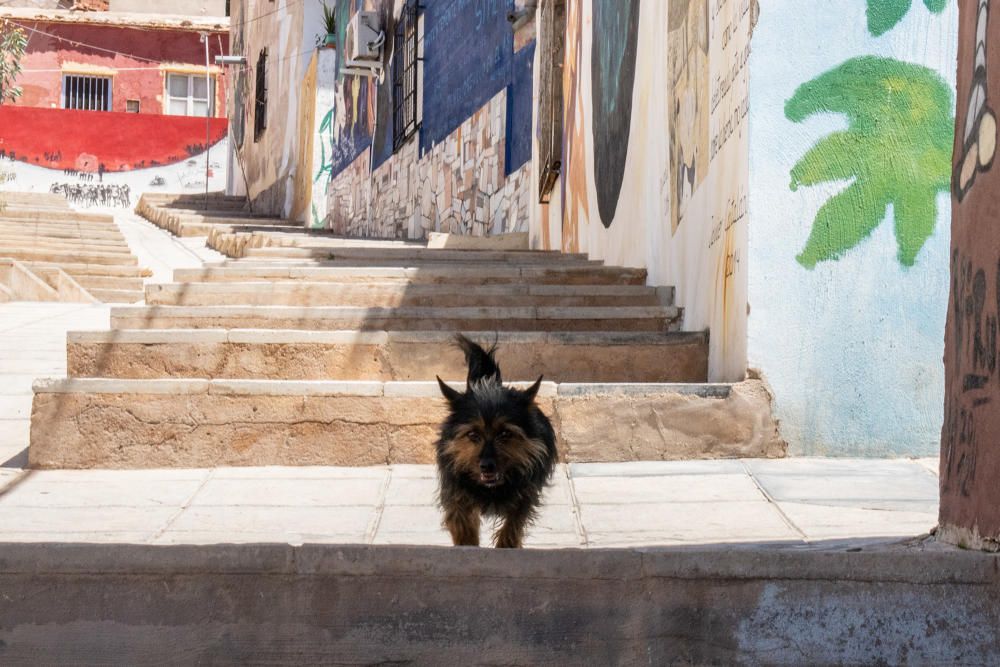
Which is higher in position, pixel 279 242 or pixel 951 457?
pixel 279 242

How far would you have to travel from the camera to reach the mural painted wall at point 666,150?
6.80 metres

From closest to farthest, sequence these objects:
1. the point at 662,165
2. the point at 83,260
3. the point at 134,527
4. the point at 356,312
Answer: the point at 134,527
the point at 356,312
the point at 662,165
the point at 83,260

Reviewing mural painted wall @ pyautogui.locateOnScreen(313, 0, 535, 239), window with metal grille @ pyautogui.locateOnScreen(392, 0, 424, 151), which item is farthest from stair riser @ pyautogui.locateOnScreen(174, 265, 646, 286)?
window with metal grille @ pyautogui.locateOnScreen(392, 0, 424, 151)

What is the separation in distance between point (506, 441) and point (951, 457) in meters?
1.63

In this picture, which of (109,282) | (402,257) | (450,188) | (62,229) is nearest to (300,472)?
(402,257)

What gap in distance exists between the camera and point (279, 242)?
12.7 meters

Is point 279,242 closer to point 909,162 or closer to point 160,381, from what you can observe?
point 160,381

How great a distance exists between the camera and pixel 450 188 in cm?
1717

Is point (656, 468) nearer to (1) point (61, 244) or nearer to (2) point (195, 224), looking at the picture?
(1) point (61, 244)

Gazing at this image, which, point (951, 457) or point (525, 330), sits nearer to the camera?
point (951, 457)

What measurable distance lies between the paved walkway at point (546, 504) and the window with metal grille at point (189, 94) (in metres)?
35.4

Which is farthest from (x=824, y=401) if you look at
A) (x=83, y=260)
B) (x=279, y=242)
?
(x=83, y=260)

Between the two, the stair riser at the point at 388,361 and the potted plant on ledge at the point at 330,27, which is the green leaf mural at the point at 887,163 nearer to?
the stair riser at the point at 388,361

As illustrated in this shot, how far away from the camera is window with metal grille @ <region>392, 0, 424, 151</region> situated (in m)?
19.4
